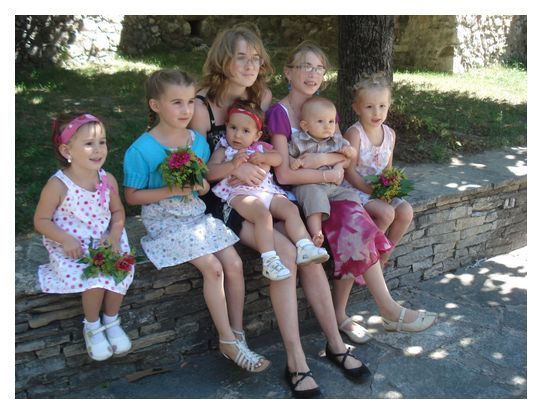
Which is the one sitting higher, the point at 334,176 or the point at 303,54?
the point at 303,54

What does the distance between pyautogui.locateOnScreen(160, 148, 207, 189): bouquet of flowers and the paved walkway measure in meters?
1.09

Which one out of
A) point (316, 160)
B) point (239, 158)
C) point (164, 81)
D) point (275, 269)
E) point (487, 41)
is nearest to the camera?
point (275, 269)

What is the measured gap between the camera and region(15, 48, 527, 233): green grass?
17.2 ft

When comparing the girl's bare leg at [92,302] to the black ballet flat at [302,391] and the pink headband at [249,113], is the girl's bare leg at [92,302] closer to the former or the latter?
the black ballet flat at [302,391]

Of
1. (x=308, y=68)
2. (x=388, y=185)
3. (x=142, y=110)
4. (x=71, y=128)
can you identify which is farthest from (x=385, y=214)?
(x=142, y=110)

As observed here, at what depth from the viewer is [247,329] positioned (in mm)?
3695

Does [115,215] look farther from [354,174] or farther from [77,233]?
[354,174]

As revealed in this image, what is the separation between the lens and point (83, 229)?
9.92 ft

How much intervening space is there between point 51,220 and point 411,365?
2.13 meters

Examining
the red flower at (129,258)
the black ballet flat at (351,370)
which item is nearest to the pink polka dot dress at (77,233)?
the red flower at (129,258)

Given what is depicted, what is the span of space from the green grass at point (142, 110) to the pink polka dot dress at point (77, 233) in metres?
1.03

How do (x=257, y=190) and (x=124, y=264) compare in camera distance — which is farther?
(x=257, y=190)

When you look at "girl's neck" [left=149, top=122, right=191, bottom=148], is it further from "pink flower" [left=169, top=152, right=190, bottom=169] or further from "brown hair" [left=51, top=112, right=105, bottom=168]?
"brown hair" [left=51, top=112, right=105, bottom=168]

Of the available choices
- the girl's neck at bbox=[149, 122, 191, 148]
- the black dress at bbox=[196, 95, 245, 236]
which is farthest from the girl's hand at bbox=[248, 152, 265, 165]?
the girl's neck at bbox=[149, 122, 191, 148]
